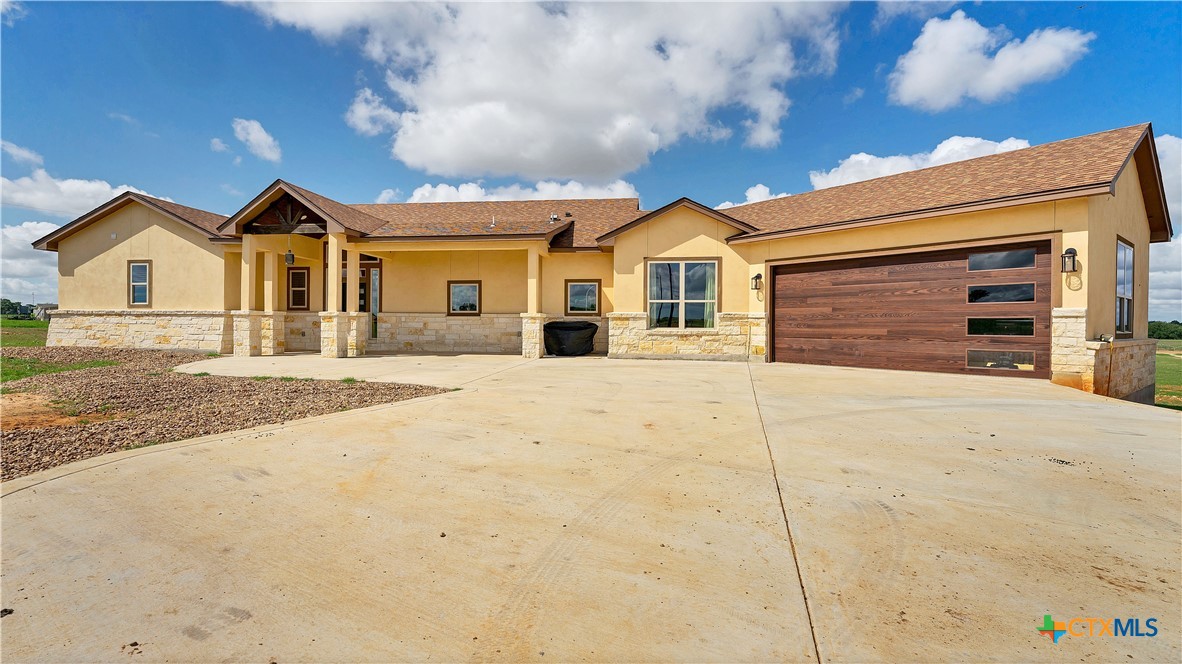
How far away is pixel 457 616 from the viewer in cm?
210

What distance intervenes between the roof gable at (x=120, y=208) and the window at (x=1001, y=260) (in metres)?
21.9

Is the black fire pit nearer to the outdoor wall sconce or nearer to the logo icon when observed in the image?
the outdoor wall sconce

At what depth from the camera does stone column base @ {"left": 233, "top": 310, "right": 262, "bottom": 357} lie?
48.8 feet

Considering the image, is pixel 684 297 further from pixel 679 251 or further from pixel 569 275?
pixel 569 275

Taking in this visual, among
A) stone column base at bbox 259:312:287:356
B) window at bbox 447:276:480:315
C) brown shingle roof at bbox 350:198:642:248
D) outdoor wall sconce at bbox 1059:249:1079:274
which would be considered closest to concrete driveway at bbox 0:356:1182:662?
outdoor wall sconce at bbox 1059:249:1079:274

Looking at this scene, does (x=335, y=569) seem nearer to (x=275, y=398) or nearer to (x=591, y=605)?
(x=591, y=605)

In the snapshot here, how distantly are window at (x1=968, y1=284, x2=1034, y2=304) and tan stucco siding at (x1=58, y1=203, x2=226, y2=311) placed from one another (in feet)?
71.6

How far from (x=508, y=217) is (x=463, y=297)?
3902mm

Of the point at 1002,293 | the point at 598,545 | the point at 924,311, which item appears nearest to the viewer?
the point at 598,545

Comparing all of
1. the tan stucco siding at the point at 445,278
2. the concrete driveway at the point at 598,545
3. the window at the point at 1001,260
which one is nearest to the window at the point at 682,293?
the tan stucco siding at the point at 445,278

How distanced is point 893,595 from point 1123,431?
566cm

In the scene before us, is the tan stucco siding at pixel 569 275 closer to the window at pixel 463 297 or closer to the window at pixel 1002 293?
the window at pixel 463 297

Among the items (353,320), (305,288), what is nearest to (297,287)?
(305,288)

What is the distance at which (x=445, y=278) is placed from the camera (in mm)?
17125
